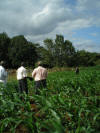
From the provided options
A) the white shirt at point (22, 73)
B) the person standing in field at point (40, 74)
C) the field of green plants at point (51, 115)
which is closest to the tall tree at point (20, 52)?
the white shirt at point (22, 73)

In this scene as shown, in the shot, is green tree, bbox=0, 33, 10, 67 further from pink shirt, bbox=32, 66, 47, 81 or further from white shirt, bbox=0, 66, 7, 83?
pink shirt, bbox=32, 66, 47, 81

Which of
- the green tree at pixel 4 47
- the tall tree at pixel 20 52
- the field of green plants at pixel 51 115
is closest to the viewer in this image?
the field of green plants at pixel 51 115

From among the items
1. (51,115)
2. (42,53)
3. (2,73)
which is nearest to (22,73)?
(2,73)

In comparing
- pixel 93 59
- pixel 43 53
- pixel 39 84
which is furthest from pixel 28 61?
pixel 39 84

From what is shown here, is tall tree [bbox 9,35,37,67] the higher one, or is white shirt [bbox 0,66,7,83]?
tall tree [bbox 9,35,37,67]

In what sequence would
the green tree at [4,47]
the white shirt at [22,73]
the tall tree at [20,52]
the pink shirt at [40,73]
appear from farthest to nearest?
the green tree at [4,47] → the tall tree at [20,52] → the white shirt at [22,73] → the pink shirt at [40,73]

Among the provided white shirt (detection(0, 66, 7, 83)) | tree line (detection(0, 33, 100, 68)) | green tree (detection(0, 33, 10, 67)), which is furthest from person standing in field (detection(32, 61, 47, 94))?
green tree (detection(0, 33, 10, 67))

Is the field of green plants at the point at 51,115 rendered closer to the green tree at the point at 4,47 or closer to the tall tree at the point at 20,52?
the tall tree at the point at 20,52

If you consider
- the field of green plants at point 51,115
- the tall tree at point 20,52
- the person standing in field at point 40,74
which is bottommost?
the field of green plants at point 51,115

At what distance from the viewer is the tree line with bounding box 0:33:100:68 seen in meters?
39.1

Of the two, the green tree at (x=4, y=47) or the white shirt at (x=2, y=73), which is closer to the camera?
the white shirt at (x=2, y=73)

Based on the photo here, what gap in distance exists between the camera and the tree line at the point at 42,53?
39.1 m

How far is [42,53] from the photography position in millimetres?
48156

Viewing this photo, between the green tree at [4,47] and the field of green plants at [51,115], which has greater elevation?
the green tree at [4,47]
